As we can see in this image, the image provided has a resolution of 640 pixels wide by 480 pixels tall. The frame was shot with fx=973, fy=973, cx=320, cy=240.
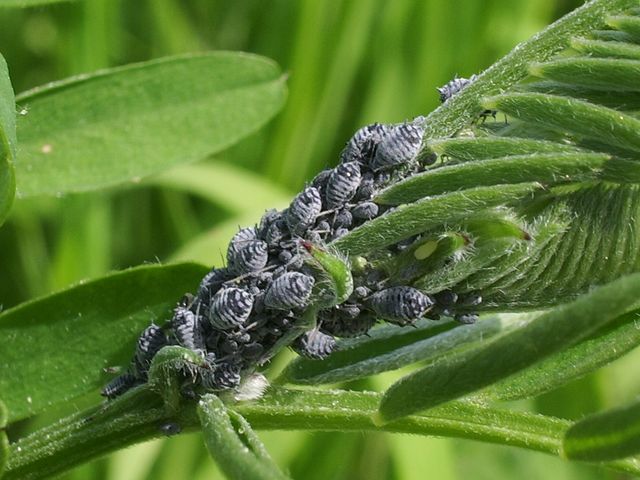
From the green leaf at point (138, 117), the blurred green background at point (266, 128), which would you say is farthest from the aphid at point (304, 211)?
the blurred green background at point (266, 128)

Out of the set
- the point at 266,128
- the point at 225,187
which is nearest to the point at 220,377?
the point at 225,187

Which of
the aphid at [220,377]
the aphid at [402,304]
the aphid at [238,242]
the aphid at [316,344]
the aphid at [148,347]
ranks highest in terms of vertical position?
the aphid at [402,304]

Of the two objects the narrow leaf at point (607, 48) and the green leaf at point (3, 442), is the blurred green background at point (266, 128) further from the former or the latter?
the narrow leaf at point (607, 48)

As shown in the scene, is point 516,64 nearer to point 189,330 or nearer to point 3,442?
point 189,330

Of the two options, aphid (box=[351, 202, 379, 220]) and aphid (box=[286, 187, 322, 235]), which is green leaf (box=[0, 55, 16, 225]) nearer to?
aphid (box=[286, 187, 322, 235])

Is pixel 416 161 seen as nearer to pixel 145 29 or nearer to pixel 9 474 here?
pixel 9 474

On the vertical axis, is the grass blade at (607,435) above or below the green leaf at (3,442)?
above
